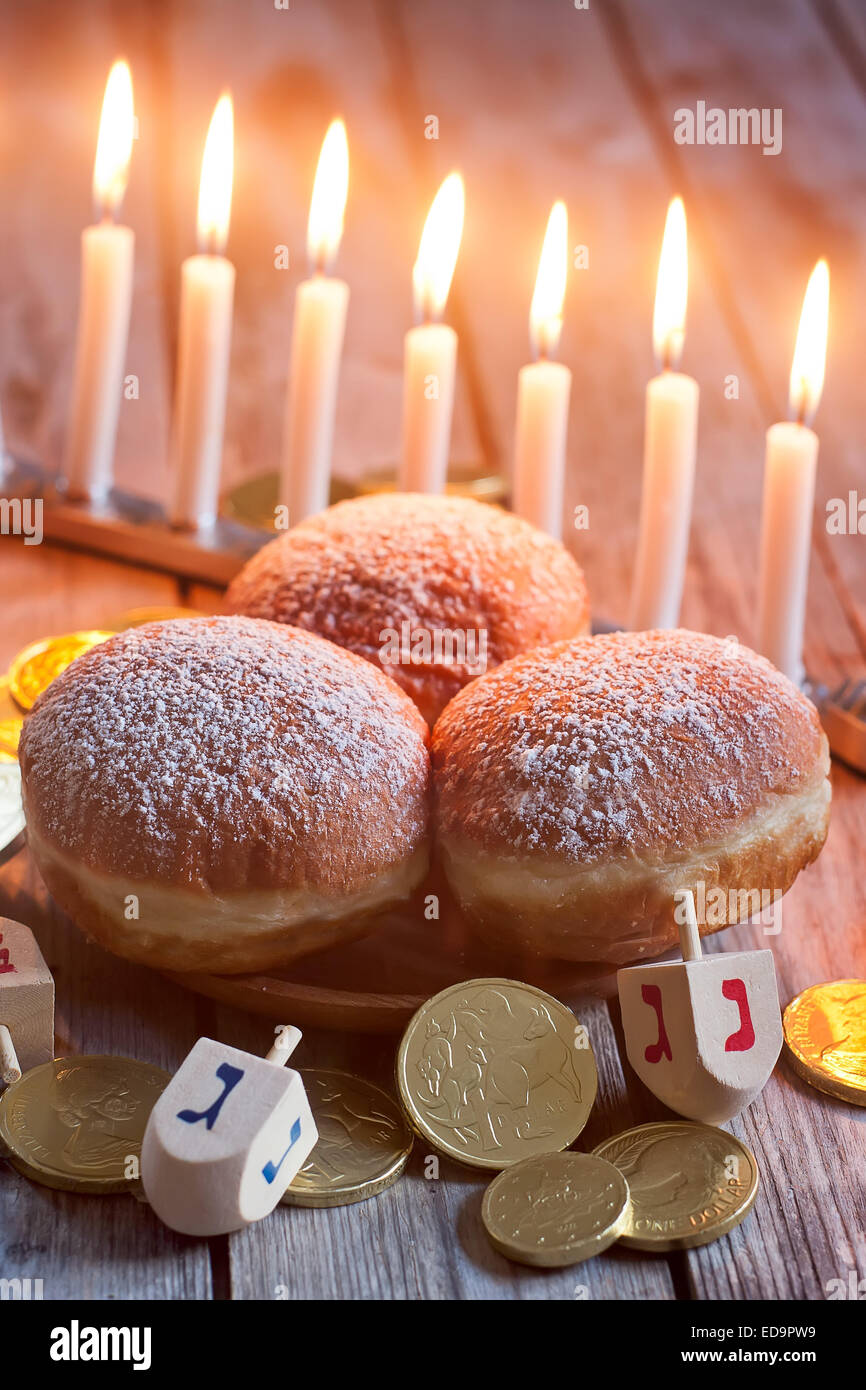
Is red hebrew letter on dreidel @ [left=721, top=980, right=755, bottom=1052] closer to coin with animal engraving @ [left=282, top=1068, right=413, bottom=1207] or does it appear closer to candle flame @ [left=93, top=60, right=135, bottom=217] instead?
coin with animal engraving @ [left=282, top=1068, right=413, bottom=1207]

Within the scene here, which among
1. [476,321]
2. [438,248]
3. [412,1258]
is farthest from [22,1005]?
[476,321]

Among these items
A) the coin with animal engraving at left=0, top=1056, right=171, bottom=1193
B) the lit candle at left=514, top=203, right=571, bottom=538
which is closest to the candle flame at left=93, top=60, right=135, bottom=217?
the lit candle at left=514, top=203, right=571, bottom=538

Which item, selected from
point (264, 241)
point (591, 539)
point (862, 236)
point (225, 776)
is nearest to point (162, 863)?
point (225, 776)

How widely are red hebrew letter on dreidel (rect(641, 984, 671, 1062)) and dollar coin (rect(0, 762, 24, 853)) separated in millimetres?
575

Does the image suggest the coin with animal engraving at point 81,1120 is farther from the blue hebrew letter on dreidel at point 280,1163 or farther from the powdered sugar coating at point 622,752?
the powdered sugar coating at point 622,752

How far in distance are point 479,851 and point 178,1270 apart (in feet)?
1.26

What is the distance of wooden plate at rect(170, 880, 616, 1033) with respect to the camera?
3.92 feet

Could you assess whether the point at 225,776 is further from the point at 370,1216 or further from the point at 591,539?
the point at 591,539

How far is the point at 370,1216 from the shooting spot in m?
1.10

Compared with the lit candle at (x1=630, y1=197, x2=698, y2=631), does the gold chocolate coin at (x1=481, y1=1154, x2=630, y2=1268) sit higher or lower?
lower

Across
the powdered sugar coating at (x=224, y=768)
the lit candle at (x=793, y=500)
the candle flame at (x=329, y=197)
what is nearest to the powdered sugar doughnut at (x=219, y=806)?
the powdered sugar coating at (x=224, y=768)

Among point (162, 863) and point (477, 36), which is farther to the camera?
point (477, 36)

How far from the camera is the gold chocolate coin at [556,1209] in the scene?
105 cm

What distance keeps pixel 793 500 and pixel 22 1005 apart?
1001 millimetres
